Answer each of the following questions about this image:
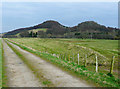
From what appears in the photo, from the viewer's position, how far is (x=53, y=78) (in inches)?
370

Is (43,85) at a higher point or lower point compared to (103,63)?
higher

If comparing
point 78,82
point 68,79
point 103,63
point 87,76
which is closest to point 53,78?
point 68,79

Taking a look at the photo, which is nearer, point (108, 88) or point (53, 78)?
point (108, 88)

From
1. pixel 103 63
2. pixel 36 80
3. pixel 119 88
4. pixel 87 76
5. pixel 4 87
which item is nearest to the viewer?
pixel 4 87

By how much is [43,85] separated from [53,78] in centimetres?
153

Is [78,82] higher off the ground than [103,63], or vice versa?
[78,82]

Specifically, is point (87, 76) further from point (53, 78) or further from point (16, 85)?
point (16, 85)

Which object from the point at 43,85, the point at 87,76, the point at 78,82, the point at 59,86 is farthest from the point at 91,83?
the point at 43,85

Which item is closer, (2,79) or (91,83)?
(91,83)

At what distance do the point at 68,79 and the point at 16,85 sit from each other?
3368mm

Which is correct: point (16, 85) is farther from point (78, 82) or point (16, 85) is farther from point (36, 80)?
point (78, 82)

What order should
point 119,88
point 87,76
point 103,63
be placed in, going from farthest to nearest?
1. point 103,63
2. point 87,76
3. point 119,88

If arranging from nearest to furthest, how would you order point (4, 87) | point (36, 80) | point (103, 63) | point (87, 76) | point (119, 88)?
point (4, 87) < point (119, 88) < point (36, 80) < point (87, 76) < point (103, 63)

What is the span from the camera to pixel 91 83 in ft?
27.8
